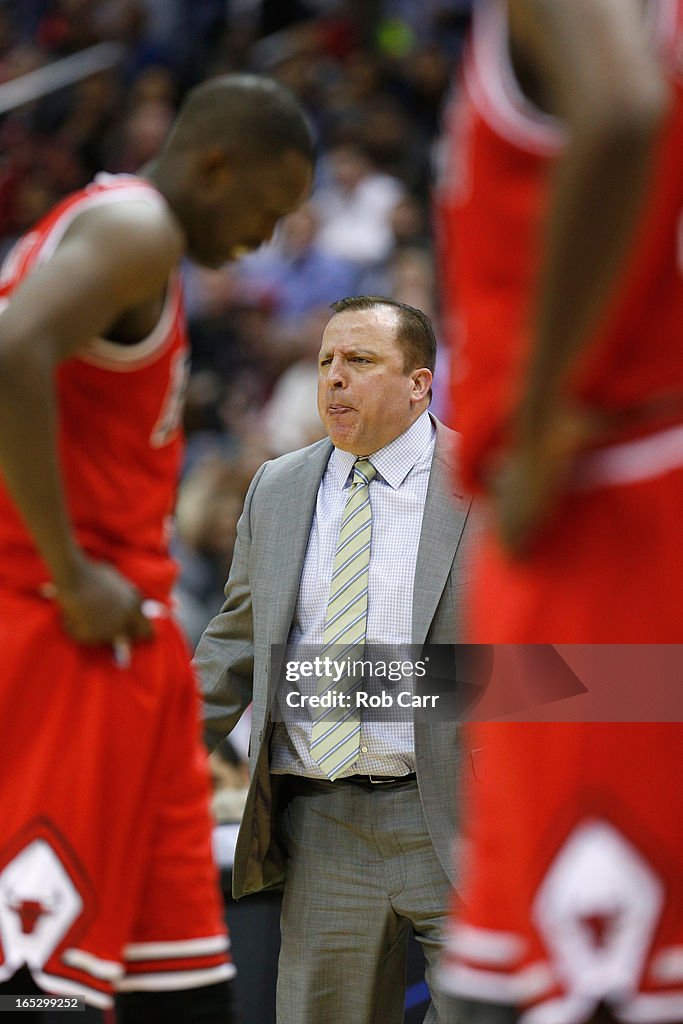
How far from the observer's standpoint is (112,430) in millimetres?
2061

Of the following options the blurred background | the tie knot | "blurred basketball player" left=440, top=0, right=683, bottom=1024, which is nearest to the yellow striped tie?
the tie knot

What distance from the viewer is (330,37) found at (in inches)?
476

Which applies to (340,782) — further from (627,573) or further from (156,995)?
(627,573)

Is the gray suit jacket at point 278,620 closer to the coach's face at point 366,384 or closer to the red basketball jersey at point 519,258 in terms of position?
the coach's face at point 366,384

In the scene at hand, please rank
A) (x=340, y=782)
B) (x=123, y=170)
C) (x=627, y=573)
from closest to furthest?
(x=627, y=573), (x=340, y=782), (x=123, y=170)

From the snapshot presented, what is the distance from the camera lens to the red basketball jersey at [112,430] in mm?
1999

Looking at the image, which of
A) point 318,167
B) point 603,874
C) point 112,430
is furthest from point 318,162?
point 603,874

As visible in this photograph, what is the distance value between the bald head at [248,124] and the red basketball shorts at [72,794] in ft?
2.39

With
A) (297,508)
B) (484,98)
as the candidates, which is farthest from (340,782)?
(484,98)

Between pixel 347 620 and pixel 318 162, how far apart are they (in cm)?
830

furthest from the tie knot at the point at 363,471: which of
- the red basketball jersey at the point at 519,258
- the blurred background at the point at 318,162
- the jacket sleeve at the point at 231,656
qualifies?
the blurred background at the point at 318,162

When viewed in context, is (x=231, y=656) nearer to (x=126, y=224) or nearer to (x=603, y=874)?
(x=126, y=224)

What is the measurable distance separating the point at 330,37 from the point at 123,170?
2.20 metres

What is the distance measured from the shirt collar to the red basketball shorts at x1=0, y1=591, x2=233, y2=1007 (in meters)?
1.66
